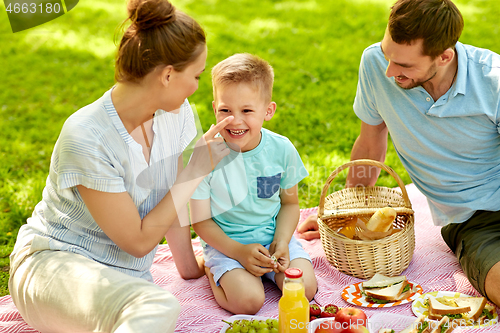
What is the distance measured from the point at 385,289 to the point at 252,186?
78cm

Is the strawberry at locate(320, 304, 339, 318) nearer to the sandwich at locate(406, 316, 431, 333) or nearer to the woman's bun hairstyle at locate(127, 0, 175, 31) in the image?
the sandwich at locate(406, 316, 431, 333)

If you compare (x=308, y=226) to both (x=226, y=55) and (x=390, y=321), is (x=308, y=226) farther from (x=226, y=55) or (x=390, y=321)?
(x=226, y=55)

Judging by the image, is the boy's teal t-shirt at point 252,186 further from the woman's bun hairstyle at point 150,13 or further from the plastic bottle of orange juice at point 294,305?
the woman's bun hairstyle at point 150,13

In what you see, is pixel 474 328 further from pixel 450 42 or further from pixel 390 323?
pixel 450 42

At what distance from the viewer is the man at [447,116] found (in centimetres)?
219

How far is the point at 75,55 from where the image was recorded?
246 inches

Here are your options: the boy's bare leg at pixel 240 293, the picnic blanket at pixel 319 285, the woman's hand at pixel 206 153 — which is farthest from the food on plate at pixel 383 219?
the woman's hand at pixel 206 153

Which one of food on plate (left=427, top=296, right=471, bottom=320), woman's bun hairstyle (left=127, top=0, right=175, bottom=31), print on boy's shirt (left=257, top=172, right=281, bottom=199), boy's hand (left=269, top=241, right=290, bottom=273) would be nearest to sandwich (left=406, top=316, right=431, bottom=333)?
food on plate (left=427, top=296, right=471, bottom=320)

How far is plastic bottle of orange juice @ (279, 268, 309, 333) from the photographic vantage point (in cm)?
173

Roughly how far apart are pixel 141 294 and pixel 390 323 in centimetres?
101

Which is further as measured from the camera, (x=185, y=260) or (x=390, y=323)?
(x=185, y=260)

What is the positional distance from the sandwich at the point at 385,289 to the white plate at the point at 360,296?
19 millimetres

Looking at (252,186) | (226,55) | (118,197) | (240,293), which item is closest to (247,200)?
(252,186)

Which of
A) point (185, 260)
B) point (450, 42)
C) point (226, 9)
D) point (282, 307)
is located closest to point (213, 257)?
point (185, 260)
